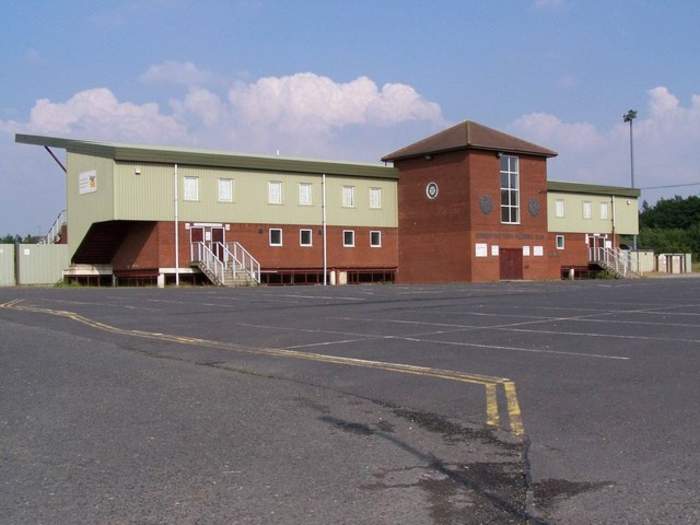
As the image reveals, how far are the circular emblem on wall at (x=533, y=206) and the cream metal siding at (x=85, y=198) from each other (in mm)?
25684

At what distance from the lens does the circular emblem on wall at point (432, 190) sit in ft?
161

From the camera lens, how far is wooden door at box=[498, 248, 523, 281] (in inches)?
1922

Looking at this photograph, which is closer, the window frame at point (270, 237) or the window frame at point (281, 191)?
the window frame at point (270, 237)

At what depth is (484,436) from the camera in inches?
281

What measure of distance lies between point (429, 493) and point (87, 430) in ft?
12.1

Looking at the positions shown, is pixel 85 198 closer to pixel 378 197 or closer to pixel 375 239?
pixel 375 239

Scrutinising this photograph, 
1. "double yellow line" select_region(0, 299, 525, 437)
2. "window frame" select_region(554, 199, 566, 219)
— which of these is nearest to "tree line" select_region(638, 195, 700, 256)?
"window frame" select_region(554, 199, 566, 219)

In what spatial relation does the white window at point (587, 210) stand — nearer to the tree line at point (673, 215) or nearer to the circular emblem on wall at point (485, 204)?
the circular emblem on wall at point (485, 204)

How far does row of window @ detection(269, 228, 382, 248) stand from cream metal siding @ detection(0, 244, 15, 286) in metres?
15.4

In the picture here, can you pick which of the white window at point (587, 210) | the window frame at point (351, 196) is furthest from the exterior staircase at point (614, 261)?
the window frame at point (351, 196)

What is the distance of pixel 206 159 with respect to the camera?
4375 cm

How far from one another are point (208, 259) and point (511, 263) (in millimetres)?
19036

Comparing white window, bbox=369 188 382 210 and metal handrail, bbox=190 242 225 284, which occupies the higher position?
white window, bbox=369 188 382 210

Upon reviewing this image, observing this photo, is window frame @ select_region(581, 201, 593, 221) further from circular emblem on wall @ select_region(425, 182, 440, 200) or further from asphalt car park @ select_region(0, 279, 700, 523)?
asphalt car park @ select_region(0, 279, 700, 523)
